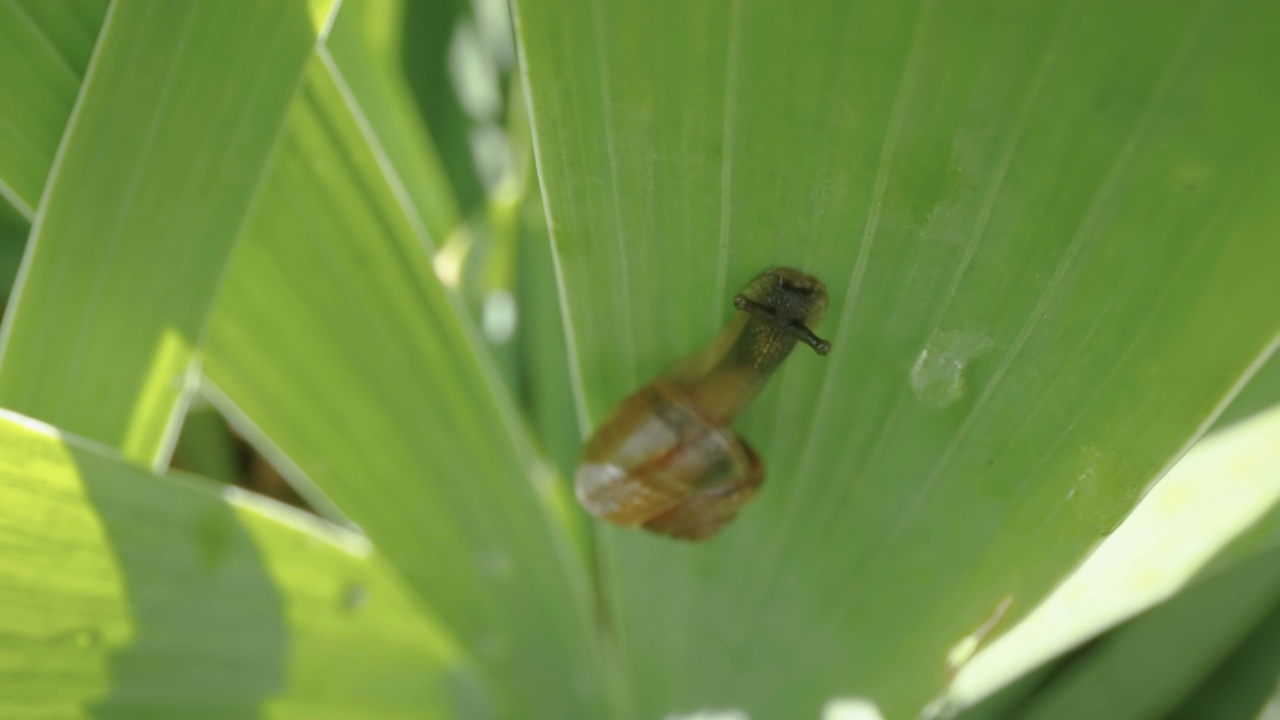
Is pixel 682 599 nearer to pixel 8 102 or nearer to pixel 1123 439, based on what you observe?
pixel 1123 439

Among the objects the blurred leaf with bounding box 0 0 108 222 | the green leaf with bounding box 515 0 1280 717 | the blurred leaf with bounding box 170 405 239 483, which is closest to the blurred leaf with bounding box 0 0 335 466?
the blurred leaf with bounding box 0 0 108 222

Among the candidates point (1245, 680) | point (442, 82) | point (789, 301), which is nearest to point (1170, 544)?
point (1245, 680)

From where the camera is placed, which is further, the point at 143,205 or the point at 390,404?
the point at 390,404

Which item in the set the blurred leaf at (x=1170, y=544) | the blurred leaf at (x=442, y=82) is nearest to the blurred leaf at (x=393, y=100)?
the blurred leaf at (x=442, y=82)

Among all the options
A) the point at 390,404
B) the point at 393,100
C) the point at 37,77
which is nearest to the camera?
the point at 37,77

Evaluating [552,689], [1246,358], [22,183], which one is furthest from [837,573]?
[22,183]

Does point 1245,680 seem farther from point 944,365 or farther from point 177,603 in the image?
point 177,603

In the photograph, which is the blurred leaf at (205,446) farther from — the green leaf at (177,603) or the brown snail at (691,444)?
the brown snail at (691,444)
